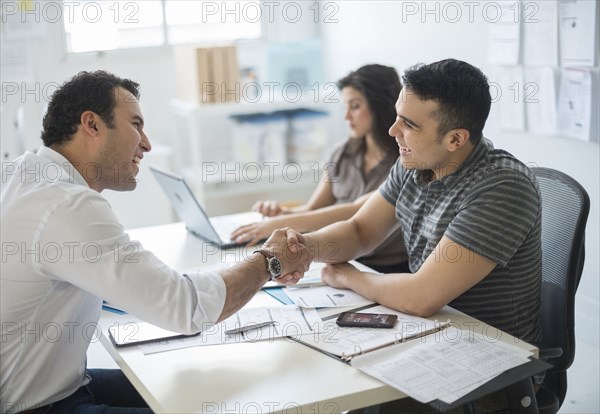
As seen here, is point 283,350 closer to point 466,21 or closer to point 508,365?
point 508,365

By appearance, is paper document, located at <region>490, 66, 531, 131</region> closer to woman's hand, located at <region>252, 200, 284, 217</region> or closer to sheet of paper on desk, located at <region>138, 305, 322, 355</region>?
woman's hand, located at <region>252, 200, 284, 217</region>

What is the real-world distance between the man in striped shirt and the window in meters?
2.70

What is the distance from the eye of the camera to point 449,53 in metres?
3.81

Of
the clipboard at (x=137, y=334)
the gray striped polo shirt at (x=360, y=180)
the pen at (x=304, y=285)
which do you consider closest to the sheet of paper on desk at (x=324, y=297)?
the pen at (x=304, y=285)

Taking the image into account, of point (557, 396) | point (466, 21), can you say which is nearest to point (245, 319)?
point (557, 396)

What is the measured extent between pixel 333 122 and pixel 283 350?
336 cm

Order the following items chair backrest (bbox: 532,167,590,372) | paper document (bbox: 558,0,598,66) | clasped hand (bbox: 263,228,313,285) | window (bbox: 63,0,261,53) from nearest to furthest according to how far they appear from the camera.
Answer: chair backrest (bbox: 532,167,590,372) → clasped hand (bbox: 263,228,313,285) → paper document (bbox: 558,0,598,66) → window (bbox: 63,0,261,53)

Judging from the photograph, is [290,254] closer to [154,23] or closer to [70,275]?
[70,275]

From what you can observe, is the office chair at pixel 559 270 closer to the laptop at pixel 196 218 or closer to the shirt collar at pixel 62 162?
the laptop at pixel 196 218

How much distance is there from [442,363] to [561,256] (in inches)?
20.8

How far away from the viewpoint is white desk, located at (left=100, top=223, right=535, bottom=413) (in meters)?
1.43

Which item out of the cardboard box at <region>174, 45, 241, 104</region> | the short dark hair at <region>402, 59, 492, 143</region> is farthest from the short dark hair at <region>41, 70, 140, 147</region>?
the cardboard box at <region>174, 45, 241, 104</region>

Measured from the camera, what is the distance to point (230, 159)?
15.5ft

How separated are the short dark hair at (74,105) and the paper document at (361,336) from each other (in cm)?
71
